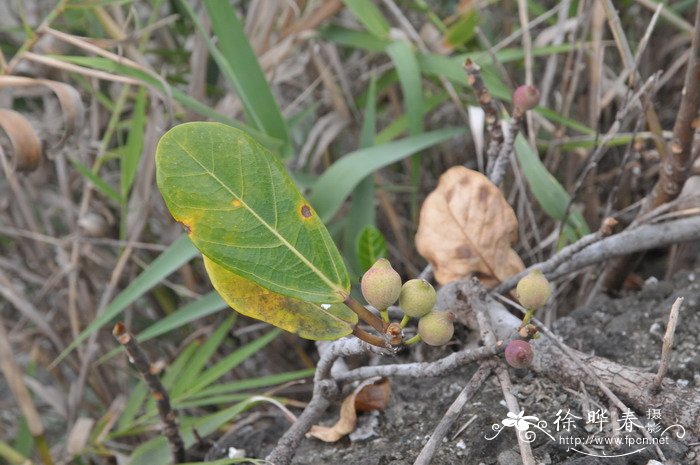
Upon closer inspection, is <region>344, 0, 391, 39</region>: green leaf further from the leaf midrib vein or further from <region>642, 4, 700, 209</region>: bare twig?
the leaf midrib vein

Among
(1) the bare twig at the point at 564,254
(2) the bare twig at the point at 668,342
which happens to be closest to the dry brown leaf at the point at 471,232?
(1) the bare twig at the point at 564,254

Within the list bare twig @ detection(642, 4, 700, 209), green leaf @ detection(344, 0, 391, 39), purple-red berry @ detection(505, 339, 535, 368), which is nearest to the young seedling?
purple-red berry @ detection(505, 339, 535, 368)

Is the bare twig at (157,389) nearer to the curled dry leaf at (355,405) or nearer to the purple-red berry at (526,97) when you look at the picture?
the curled dry leaf at (355,405)

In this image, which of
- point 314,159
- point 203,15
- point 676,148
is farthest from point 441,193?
point 203,15

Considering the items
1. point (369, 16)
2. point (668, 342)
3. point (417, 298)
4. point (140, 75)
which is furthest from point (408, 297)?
point (369, 16)

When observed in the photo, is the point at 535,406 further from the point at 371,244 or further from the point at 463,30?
the point at 463,30

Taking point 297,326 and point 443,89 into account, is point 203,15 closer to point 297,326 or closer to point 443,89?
point 443,89
